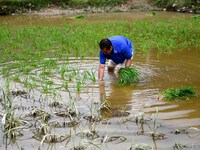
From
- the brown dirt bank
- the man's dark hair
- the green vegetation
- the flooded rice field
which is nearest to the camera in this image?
the flooded rice field

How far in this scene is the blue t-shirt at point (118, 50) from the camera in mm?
6527

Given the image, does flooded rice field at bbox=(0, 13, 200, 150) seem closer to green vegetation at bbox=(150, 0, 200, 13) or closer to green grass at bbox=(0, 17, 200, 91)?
green grass at bbox=(0, 17, 200, 91)

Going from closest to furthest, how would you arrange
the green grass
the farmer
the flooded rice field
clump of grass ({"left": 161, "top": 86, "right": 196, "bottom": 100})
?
the flooded rice field
clump of grass ({"left": 161, "top": 86, "right": 196, "bottom": 100})
the farmer
the green grass

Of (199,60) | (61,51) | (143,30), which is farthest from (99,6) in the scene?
(199,60)

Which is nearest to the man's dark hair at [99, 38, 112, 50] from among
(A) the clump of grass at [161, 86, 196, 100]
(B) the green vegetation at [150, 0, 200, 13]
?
(A) the clump of grass at [161, 86, 196, 100]

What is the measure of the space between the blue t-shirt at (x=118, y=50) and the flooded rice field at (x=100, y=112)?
424 mm

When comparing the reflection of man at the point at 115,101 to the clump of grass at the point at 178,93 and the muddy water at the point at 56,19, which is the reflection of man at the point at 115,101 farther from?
the muddy water at the point at 56,19

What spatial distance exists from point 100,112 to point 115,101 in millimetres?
666

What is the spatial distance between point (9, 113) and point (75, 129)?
2.65ft

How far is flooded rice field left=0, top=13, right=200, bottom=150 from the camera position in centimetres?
409

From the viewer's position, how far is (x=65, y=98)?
5730 millimetres

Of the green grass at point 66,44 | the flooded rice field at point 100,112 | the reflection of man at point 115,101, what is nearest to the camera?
the flooded rice field at point 100,112

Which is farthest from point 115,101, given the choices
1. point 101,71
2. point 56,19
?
point 56,19

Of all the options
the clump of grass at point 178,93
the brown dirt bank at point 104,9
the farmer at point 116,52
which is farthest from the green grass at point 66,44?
the brown dirt bank at point 104,9
